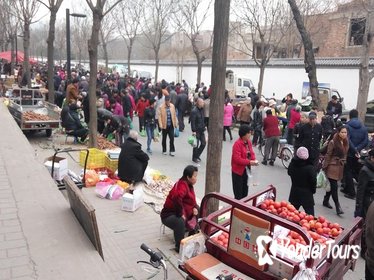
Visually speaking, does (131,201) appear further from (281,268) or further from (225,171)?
(225,171)

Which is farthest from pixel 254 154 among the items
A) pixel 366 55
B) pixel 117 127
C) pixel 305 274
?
pixel 366 55

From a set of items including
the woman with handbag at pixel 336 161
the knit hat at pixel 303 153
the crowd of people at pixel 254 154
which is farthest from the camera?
the woman with handbag at pixel 336 161

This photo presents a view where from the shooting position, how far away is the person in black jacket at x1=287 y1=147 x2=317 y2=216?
6.08 m

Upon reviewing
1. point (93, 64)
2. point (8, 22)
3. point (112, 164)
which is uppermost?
point (8, 22)

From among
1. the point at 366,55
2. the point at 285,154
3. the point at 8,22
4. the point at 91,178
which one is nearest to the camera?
the point at 91,178

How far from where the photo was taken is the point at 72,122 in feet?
38.9

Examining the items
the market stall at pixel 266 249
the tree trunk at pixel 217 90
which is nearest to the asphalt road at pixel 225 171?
the market stall at pixel 266 249

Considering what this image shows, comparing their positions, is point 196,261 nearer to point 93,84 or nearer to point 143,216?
point 143,216

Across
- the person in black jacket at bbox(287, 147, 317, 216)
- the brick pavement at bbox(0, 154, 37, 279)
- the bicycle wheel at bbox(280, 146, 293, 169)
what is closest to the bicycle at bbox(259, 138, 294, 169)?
the bicycle wheel at bbox(280, 146, 293, 169)

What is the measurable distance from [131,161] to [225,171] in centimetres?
330

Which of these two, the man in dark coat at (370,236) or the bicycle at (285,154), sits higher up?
the man in dark coat at (370,236)

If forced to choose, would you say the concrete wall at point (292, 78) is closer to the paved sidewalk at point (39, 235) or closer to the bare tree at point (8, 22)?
the bare tree at point (8, 22)

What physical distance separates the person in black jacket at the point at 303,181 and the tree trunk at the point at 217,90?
1.50 meters

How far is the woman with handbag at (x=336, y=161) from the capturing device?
739 cm
